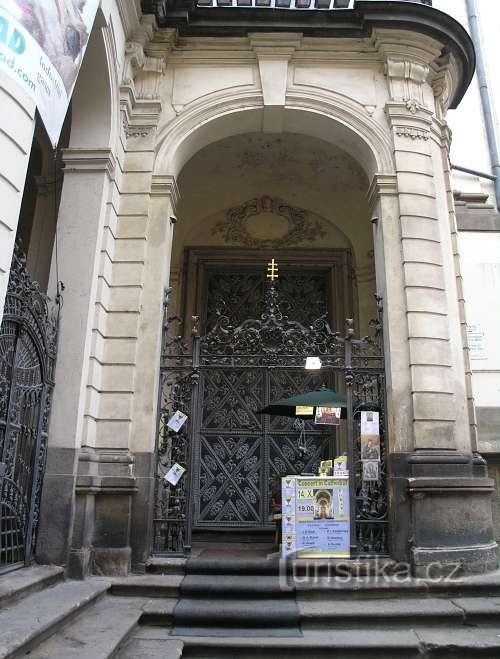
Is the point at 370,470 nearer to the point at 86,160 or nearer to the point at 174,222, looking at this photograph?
the point at 174,222

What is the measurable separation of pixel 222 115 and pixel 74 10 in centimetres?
362

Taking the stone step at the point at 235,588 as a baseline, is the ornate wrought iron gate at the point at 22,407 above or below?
above

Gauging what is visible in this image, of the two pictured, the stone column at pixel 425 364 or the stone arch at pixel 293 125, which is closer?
the stone column at pixel 425 364

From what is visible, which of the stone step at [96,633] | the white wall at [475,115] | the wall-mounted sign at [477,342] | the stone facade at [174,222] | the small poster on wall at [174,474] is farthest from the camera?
the white wall at [475,115]

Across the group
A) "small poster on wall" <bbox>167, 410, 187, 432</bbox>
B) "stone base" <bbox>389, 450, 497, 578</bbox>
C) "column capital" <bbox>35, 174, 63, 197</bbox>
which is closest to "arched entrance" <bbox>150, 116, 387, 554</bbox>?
"small poster on wall" <bbox>167, 410, 187, 432</bbox>

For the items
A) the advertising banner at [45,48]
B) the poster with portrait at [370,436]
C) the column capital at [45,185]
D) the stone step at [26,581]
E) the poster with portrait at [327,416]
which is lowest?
the stone step at [26,581]

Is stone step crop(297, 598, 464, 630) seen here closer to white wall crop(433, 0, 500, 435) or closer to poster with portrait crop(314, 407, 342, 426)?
poster with portrait crop(314, 407, 342, 426)

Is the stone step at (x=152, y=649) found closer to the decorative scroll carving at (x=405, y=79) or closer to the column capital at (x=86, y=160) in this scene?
the column capital at (x=86, y=160)

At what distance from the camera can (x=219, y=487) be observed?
9281mm

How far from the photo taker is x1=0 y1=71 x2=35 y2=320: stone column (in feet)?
15.5

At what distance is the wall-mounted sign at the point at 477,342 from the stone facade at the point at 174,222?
2.11m

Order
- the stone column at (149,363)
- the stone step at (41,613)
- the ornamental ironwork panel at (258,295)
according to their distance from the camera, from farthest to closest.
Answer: the ornamental ironwork panel at (258,295)
the stone column at (149,363)
the stone step at (41,613)

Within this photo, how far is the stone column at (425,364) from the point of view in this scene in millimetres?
6926

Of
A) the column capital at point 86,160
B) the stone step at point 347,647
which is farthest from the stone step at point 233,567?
the column capital at point 86,160
